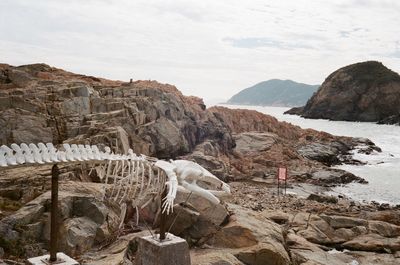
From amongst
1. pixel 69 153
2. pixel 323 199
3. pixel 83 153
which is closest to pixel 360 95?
pixel 323 199

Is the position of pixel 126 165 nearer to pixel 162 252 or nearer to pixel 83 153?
pixel 83 153

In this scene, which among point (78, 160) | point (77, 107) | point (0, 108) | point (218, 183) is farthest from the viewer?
point (77, 107)

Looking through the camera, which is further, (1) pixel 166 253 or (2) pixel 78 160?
(1) pixel 166 253

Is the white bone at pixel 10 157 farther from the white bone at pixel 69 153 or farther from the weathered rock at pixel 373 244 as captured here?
the weathered rock at pixel 373 244

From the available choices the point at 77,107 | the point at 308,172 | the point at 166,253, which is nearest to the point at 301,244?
the point at 166,253

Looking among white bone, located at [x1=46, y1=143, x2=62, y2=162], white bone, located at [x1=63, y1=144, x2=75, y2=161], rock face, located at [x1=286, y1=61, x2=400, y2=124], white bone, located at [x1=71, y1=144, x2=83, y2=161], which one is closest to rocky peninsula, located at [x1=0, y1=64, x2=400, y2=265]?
white bone, located at [x1=71, y1=144, x2=83, y2=161]

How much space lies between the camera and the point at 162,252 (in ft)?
24.9

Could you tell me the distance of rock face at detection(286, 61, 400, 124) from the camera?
109 m

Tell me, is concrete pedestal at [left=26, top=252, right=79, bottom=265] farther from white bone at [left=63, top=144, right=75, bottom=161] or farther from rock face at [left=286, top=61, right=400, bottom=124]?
rock face at [left=286, top=61, right=400, bottom=124]

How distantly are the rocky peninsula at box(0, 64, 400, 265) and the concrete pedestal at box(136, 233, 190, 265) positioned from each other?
2.89 ft

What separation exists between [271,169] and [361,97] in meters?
91.7

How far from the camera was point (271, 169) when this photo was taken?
31391 mm

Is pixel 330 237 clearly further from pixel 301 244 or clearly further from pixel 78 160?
pixel 78 160

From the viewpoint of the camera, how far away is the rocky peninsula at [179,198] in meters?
9.21
